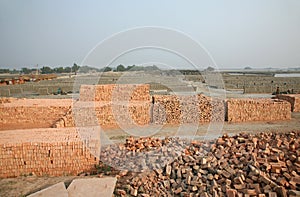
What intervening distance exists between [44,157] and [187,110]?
8.24 meters

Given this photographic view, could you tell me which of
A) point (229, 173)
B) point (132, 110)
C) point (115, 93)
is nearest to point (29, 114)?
point (115, 93)

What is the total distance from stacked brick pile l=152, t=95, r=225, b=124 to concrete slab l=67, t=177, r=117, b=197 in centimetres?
766

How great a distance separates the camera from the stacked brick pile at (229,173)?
452 cm

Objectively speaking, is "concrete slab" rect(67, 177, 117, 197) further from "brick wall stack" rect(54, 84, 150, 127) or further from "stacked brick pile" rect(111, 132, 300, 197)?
"brick wall stack" rect(54, 84, 150, 127)

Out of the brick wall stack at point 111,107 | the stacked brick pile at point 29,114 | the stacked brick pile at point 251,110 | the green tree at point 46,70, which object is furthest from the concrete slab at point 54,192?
the green tree at point 46,70

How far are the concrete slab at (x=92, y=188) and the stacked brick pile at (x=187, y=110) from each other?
7.66m

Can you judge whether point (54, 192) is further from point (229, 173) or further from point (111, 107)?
point (111, 107)

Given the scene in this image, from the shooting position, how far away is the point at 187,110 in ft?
43.3

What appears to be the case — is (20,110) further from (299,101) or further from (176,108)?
(299,101)

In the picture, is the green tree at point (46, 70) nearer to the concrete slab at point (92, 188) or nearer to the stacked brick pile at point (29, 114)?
the stacked brick pile at point (29, 114)

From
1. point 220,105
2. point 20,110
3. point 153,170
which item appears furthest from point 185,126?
point 20,110

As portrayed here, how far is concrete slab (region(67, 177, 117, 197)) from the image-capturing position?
4.71 meters

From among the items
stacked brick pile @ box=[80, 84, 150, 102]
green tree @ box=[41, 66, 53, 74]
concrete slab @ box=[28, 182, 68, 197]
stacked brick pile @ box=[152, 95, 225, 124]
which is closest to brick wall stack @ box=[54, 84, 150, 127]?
stacked brick pile @ box=[80, 84, 150, 102]

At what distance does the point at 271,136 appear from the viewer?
6.72m
